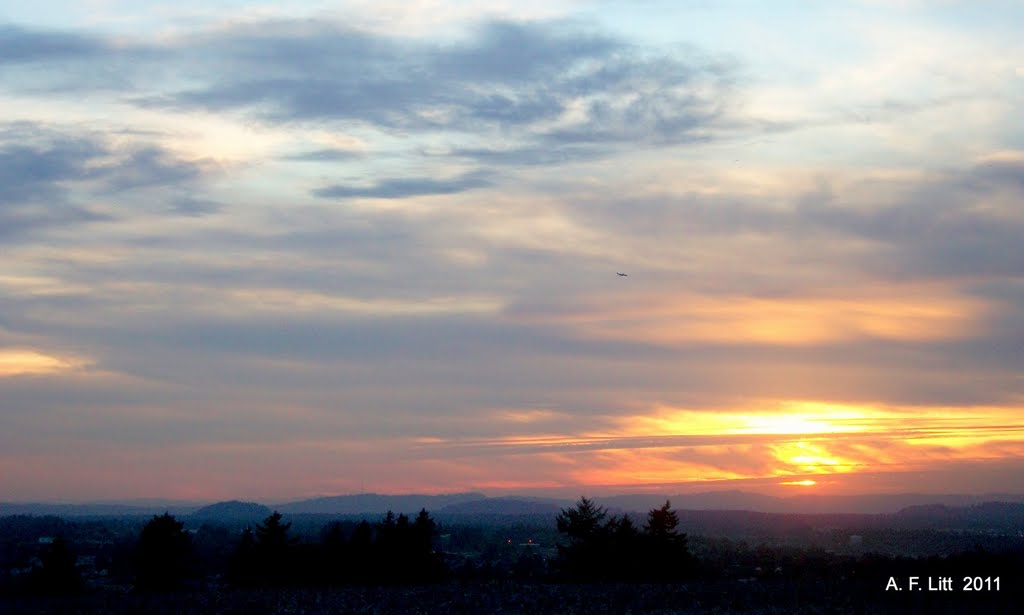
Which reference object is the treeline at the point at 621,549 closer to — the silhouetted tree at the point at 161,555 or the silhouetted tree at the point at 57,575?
the silhouetted tree at the point at 161,555

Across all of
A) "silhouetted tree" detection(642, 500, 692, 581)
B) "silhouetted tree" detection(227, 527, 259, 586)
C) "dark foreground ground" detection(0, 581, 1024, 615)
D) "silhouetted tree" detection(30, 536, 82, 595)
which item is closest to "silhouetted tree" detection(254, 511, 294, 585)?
"silhouetted tree" detection(227, 527, 259, 586)

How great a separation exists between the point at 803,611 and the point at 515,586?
1380 cm

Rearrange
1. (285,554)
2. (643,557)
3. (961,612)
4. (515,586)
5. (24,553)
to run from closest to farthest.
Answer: (961,612)
(515,586)
(285,554)
(643,557)
(24,553)

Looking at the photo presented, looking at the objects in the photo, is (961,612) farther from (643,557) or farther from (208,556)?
(208,556)

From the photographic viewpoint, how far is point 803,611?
43.6 meters

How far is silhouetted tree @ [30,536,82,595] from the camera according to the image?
64.9 metres

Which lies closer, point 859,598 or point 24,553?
point 859,598

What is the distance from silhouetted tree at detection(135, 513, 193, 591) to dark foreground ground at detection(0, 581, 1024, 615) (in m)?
15.5

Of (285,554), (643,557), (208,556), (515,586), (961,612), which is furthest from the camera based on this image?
(208,556)

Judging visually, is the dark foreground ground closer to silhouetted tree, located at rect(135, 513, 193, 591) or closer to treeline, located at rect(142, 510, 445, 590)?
silhouetted tree, located at rect(135, 513, 193, 591)

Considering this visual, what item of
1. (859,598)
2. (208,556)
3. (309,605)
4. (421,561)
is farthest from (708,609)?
(208,556)

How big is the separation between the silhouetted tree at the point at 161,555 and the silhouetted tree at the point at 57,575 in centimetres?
351

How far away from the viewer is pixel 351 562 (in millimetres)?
69875

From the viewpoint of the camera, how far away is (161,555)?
67.4m
